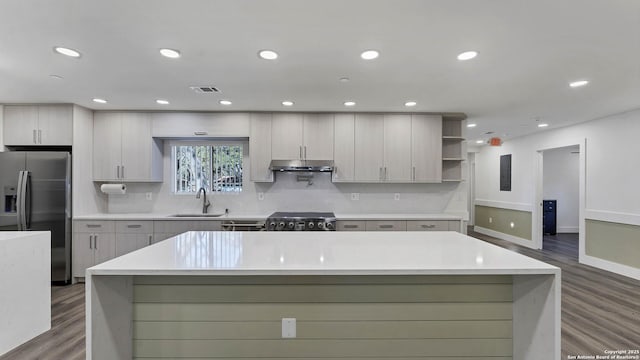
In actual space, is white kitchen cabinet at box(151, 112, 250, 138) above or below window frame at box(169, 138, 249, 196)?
above

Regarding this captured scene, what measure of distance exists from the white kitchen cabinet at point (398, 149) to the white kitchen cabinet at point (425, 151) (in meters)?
0.07

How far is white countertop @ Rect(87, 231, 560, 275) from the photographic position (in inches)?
54.6

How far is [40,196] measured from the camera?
11.8ft

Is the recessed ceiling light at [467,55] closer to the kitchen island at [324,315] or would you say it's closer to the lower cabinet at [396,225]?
the kitchen island at [324,315]

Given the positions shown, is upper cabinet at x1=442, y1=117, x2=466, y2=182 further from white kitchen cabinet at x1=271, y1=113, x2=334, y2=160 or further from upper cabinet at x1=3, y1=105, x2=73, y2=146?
upper cabinet at x1=3, y1=105, x2=73, y2=146

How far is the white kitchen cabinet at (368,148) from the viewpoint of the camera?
4141mm

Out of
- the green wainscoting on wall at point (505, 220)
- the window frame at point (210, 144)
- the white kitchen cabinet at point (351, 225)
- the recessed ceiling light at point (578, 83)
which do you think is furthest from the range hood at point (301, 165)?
the green wainscoting on wall at point (505, 220)

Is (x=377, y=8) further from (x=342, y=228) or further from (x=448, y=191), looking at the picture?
(x=448, y=191)

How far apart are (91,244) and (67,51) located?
8.20ft

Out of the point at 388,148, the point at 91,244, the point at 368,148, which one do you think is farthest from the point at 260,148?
the point at 91,244

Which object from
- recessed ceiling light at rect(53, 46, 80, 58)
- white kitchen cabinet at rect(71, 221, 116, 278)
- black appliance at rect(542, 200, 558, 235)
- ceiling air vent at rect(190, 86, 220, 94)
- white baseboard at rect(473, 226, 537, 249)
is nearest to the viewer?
recessed ceiling light at rect(53, 46, 80, 58)

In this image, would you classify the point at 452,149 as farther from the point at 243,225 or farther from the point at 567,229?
the point at 567,229

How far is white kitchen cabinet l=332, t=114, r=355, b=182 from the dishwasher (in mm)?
1251

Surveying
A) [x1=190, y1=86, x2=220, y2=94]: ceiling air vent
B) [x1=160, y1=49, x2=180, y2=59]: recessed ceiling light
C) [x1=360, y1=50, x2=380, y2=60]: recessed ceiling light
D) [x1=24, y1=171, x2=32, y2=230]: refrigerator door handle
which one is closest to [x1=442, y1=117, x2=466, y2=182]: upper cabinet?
[x1=360, y1=50, x2=380, y2=60]: recessed ceiling light
